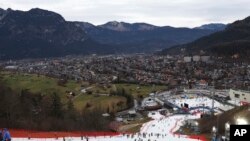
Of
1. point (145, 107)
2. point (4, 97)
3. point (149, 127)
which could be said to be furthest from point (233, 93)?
point (4, 97)

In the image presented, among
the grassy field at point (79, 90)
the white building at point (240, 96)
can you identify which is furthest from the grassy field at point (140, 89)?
the white building at point (240, 96)

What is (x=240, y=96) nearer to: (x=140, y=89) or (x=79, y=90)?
(x=140, y=89)

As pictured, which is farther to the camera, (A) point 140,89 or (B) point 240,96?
(A) point 140,89

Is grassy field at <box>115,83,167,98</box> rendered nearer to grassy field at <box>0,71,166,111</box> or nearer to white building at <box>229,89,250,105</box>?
grassy field at <box>0,71,166,111</box>

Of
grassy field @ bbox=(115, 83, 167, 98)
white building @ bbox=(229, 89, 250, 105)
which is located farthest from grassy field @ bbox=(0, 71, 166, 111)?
white building @ bbox=(229, 89, 250, 105)

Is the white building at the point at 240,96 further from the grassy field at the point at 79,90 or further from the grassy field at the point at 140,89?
the grassy field at the point at 140,89

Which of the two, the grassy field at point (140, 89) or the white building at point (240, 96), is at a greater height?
the white building at point (240, 96)

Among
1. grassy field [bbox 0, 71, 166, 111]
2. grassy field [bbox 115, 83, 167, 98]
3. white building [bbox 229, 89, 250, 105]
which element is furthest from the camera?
grassy field [bbox 115, 83, 167, 98]

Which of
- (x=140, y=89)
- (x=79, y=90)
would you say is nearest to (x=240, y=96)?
(x=140, y=89)

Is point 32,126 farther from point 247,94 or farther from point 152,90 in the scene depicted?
point 152,90

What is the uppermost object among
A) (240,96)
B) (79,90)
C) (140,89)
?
(240,96)

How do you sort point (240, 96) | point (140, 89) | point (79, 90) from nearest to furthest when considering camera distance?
1. point (240, 96)
2. point (79, 90)
3. point (140, 89)
